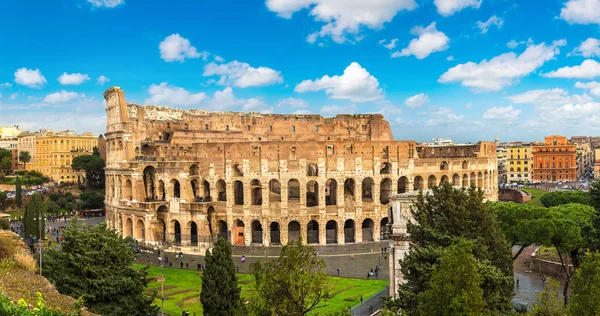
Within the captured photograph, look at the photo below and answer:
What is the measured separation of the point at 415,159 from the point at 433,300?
37013mm

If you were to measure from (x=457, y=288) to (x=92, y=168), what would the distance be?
269ft

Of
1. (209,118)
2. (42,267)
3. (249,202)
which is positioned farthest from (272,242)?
(42,267)

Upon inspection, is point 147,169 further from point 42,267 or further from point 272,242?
point 42,267

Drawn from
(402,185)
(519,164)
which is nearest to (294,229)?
(402,185)

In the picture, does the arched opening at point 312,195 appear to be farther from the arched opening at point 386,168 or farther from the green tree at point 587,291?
the green tree at point 587,291

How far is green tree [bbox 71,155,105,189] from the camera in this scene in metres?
85.9

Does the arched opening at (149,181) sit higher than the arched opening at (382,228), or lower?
higher

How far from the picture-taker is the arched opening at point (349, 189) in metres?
49.7

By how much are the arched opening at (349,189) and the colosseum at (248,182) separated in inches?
2.3

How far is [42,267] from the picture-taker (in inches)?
919

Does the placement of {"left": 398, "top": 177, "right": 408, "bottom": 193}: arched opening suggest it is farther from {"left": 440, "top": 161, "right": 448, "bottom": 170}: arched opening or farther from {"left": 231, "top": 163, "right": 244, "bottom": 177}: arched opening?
{"left": 231, "top": 163, "right": 244, "bottom": 177}: arched opening

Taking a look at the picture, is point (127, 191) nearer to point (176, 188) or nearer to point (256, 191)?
point (176, 188)

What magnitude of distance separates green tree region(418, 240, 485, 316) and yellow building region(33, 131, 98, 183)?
98.9 metres

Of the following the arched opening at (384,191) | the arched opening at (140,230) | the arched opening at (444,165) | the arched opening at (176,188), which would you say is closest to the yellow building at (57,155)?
the arched opening at (176,188)
